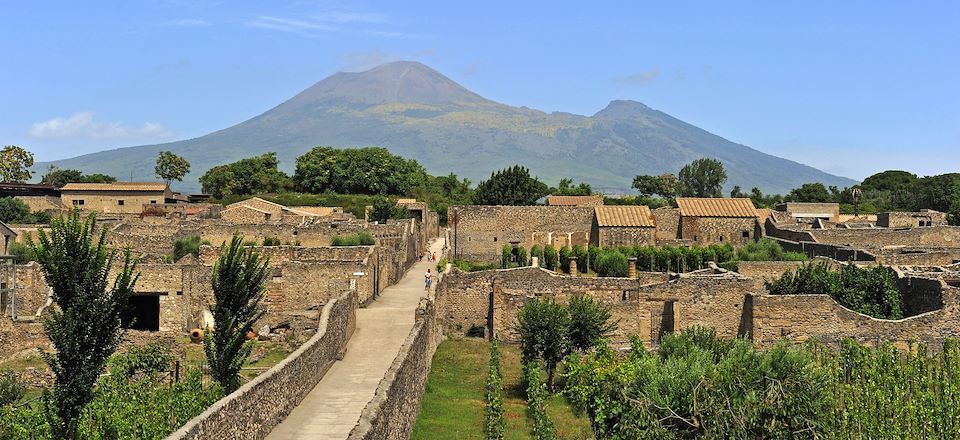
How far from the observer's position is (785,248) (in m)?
44.1

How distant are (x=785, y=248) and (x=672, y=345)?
21.7 m

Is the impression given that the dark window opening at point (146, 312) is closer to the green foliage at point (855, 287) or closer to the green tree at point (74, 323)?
the green tree at point (74, 323)

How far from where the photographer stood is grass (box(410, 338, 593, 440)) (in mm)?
20844

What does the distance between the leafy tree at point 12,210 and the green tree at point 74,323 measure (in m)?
43.8

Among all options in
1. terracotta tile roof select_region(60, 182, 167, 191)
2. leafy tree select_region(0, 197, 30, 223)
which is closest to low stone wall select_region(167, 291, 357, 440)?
leafy tree select_region(0, 197, 30, 223)

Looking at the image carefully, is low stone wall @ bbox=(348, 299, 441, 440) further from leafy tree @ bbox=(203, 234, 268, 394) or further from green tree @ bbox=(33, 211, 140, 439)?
green tree @ bbox=(33, 211, 140, 439)

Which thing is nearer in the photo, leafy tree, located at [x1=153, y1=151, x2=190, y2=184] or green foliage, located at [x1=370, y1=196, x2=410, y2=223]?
green foliage, located at [x1=370, y1=196, x2=410, y2=223]

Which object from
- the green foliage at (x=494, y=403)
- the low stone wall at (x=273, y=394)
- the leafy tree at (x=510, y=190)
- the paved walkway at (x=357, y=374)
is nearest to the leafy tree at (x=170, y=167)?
the leafy tree at (x=510, y=190)

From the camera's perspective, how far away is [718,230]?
49156 mm

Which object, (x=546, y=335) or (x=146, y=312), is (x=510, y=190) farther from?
(x=546, y=335)

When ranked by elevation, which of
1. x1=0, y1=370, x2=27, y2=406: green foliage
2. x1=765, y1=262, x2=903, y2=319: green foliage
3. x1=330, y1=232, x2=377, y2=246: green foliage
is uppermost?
x1=330, y1=232, x2=377, y2=246: green foliage

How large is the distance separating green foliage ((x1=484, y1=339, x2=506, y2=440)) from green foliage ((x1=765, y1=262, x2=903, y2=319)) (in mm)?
9871

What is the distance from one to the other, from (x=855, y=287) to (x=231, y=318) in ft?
61.4

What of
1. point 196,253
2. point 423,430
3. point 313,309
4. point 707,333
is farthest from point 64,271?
point 196,253
